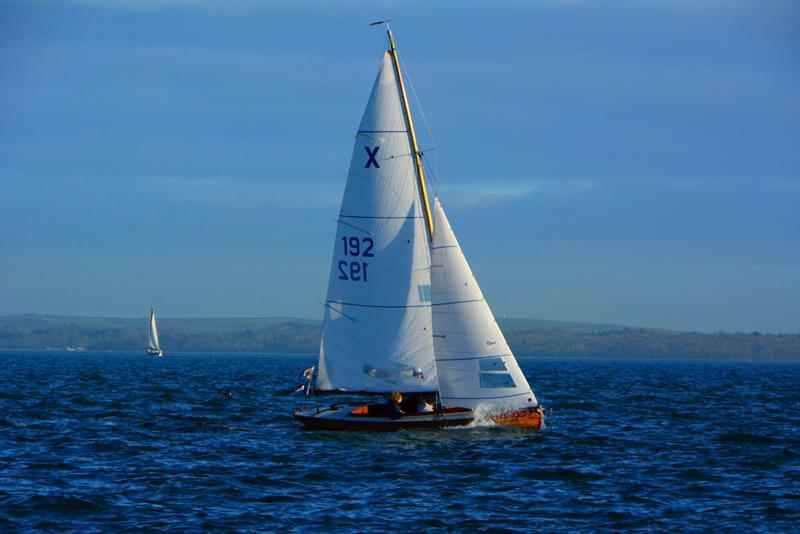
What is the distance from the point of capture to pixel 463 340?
116 ft

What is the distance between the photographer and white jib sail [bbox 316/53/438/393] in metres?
34.6

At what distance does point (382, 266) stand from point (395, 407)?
480cm

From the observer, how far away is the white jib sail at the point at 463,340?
3541cm

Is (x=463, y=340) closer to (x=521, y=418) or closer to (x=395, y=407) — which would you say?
(x=395, y=407)

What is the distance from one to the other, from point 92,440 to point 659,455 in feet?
62.1

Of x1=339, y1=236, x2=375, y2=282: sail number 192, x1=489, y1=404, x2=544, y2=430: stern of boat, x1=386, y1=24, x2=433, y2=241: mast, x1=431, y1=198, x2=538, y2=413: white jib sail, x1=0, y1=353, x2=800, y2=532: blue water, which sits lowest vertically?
x1=0, y1=353, x2=800, y2=532: blue water

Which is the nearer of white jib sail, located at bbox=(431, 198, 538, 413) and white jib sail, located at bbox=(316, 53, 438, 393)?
white jib sail, located at bbox=(316, 53, 438, 393)

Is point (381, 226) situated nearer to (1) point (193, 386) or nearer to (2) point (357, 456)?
(2) point (357, 456)

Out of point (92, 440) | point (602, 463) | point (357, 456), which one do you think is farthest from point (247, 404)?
point (602, 463)

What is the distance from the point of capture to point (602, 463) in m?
31.3

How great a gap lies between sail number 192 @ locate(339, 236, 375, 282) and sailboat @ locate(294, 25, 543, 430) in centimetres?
3

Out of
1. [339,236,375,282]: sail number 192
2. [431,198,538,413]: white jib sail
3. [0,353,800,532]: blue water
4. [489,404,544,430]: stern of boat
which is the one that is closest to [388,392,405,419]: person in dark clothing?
[0,353,800,532]: blue water

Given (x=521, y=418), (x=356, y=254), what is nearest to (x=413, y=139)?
(x=356, y=254)

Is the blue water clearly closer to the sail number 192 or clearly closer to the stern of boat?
the stern of boat
